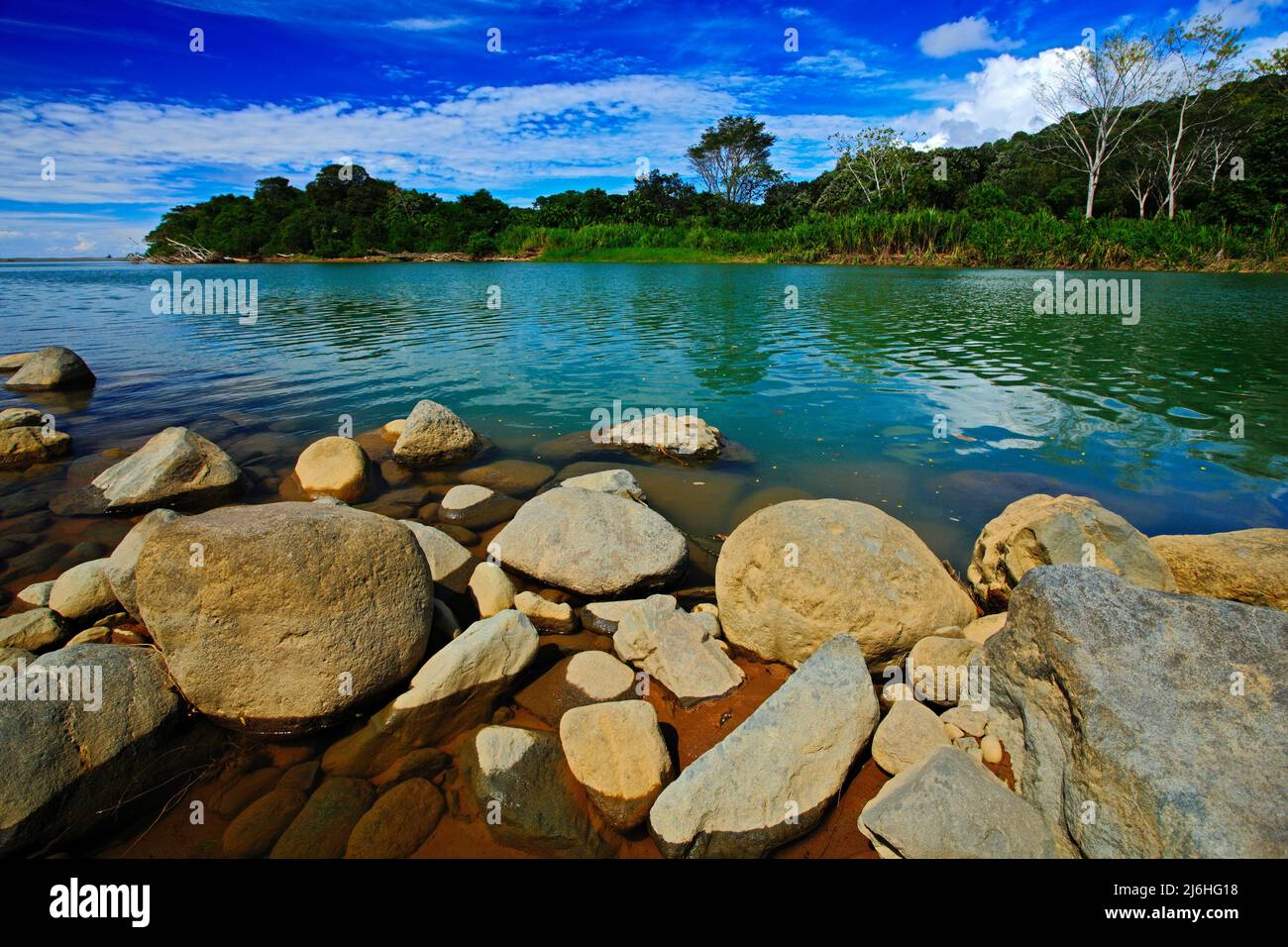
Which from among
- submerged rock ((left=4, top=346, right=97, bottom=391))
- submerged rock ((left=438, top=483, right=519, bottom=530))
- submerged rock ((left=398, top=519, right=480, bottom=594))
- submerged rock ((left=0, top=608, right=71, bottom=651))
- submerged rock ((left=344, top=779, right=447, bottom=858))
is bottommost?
submerged rock ((left=344, top=779, right=447, bottom=858))

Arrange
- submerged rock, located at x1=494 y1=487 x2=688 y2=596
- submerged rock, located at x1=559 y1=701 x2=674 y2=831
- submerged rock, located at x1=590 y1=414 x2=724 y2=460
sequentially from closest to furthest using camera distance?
1. submerged rock, located at x1=559 y1=701 x2=674 y2=831
2. submerged rock, located at x1=494 y1=487 x2=688 y2=596
3. submerged rock, located at x1=590 y1=414 x2=724 y2=460

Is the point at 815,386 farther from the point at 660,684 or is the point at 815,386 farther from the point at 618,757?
the point at 618,757

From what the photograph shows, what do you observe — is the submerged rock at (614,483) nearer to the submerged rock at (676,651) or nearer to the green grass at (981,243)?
the submerged rock at (676,651)

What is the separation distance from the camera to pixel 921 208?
48.8m

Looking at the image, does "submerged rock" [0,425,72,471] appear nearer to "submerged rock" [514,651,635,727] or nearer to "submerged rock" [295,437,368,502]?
"submerged rock" [295,437,368,502]

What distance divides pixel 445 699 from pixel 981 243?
50823 mm

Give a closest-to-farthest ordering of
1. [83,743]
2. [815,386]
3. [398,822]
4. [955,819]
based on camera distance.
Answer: [955,819] → [398,822] → [83,743] → [815,386]

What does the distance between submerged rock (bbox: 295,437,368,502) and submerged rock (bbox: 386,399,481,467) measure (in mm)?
660

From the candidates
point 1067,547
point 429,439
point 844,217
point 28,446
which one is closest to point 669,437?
point 429,439

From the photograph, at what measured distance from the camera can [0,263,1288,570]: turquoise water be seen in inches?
295

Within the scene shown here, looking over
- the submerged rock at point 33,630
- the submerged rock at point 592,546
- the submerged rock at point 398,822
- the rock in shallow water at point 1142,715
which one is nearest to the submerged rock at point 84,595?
the submerged rock at point 33,630

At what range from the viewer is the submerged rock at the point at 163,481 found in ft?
22.4

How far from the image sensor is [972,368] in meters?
13.5

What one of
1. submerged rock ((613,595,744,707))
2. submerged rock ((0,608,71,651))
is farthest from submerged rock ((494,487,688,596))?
submerged rock ((0,608,71,651))
